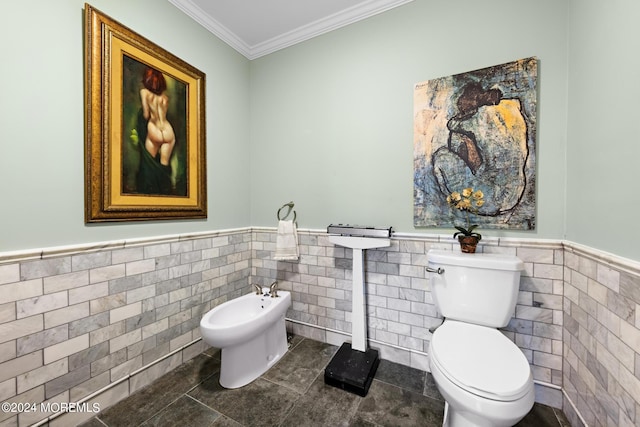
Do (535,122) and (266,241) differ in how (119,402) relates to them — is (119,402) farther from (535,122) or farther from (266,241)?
(535,122)

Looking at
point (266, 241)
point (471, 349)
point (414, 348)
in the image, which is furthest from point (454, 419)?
point (266, 241)

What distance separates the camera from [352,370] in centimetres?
166

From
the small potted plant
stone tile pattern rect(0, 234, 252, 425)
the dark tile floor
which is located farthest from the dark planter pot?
stone tile pattern rect(0, 234, 252, 425)

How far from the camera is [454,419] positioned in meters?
1.12

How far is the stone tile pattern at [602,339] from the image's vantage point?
3.04ft

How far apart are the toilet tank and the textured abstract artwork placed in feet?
1.03

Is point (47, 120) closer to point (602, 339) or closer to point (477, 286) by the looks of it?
point (477, 286)

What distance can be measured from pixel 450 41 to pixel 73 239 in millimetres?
2581

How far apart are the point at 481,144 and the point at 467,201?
14.6 inches

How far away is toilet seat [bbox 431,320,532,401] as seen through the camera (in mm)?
931

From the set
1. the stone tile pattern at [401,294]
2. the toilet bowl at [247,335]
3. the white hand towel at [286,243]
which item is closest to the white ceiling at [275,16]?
the white hand towel at [286,243]

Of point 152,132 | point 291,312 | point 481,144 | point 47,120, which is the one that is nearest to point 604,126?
point 481,144

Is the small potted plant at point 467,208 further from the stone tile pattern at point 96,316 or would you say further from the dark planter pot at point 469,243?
the stone tile pattern at point 96,316

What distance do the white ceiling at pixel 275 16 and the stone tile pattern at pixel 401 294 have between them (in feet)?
5.73
